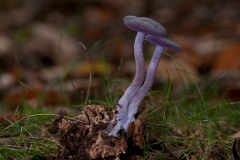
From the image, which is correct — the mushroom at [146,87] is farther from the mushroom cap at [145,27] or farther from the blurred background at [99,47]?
the blurred background at [99,47]

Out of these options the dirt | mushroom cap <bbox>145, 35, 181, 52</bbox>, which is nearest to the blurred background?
the dirt

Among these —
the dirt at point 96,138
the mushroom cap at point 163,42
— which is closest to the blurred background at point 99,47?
the dirt at point 96,138

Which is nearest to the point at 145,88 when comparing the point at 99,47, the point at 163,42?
the point at 163,42

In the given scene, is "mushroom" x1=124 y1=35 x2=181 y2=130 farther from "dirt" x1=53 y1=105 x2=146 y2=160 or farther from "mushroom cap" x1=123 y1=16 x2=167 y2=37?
"mushroom cap" x1=123 y1=16 x2=167 y2=37

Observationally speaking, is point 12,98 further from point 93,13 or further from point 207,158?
point 93,13

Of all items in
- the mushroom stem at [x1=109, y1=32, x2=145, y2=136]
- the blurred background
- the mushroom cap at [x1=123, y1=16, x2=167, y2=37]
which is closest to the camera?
the mushroom cap at [x1=123, y1=16, x2=167, y2=37]

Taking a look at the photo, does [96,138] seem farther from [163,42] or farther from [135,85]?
[163,42]
